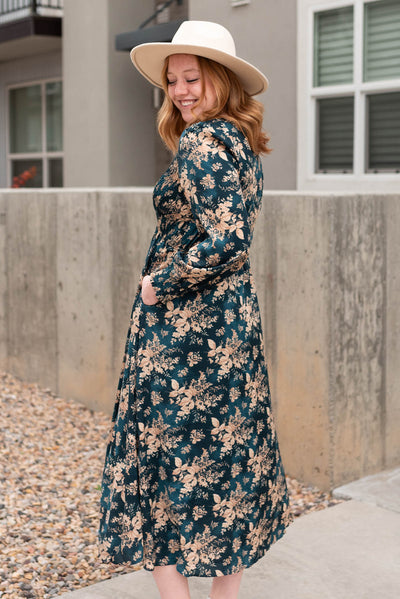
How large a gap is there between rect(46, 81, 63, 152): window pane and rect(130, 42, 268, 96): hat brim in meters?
10.2

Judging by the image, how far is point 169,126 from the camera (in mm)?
2871

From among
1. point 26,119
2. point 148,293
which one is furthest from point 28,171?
point 148,293

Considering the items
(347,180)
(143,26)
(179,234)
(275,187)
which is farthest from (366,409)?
(143,26)

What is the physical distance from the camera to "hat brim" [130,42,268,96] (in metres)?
Result: 2.65

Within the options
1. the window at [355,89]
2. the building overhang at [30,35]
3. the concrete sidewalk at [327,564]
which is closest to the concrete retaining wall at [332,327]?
the concrete sidewalk at [327,564]

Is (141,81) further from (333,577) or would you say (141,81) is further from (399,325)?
(333,577)

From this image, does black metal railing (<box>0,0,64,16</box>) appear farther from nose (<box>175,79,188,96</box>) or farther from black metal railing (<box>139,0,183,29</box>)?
nose (<box>175,79,188,96</box>)

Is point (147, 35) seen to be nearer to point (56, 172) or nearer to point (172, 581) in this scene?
point (56, 172)

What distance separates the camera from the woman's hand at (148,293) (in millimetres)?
2652

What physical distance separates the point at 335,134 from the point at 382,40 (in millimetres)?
872

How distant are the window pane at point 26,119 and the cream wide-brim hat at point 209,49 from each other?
426 inches

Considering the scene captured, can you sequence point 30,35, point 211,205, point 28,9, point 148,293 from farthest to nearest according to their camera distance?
point 28,9, point 30,35, point 148,293, point 211,205

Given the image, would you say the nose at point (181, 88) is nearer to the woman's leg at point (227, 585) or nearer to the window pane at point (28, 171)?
the woman's leg at point (227, 585)

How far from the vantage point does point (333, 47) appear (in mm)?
7539
